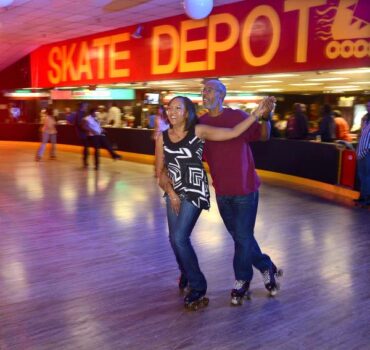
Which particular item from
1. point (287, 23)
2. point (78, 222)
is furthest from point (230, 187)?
point (287, 23)

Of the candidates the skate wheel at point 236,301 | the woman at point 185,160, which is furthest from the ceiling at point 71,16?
the skate wheel at point 236,301

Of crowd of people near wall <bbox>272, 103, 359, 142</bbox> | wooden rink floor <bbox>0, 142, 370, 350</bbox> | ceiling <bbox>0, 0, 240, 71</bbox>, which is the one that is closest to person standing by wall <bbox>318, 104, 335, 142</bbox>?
crowd of people near wall <bbox>272, 103, 359, 142</bbox>

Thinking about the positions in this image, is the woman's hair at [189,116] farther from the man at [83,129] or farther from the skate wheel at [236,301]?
the man at [83,129]

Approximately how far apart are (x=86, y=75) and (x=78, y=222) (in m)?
9.37

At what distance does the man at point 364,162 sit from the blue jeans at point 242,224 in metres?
3.93

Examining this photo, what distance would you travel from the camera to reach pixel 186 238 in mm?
3053

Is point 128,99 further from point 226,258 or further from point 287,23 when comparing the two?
point 226,258

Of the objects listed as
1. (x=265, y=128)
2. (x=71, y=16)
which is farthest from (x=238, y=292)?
(x=71, y=16)

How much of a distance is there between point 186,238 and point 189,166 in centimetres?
50

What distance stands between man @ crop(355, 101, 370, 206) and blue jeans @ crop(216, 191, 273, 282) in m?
3.93

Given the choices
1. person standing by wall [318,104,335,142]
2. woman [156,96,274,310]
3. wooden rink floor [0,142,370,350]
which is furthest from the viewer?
person standing by wall [318,104,335,142]

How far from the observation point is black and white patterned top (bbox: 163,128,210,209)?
294cm

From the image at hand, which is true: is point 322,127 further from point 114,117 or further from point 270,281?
point 114,117

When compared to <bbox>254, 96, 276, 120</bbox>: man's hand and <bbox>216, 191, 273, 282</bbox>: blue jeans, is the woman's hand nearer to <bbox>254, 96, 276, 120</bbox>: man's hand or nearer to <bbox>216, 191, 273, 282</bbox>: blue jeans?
<bbox>216, 191, 273, 282</bbox>: blue jeans
